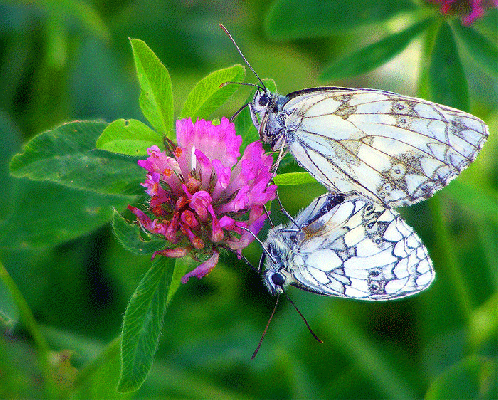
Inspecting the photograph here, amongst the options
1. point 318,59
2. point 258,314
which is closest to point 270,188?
point 258,314

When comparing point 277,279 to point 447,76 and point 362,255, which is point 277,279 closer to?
point 362,255

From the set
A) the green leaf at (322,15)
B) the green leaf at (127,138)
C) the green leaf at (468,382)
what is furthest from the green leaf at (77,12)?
the green leaf at (468,382)

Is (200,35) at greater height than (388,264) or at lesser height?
lesser

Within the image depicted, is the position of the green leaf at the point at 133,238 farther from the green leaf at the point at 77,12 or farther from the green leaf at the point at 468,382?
the green leaf at the point at 77,12


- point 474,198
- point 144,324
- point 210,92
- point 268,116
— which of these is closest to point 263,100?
point 268,116

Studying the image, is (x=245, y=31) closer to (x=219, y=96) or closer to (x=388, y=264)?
(x=219, y=96)
